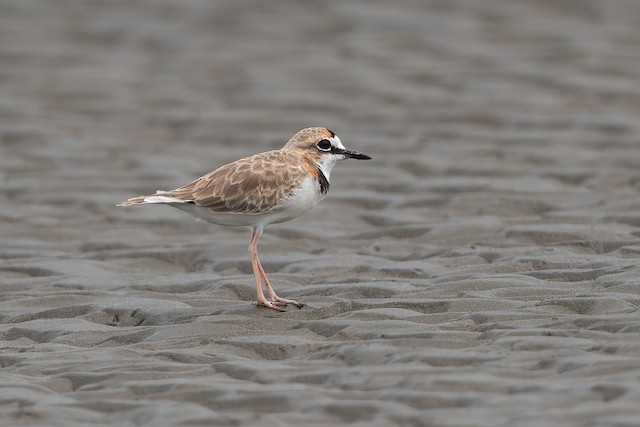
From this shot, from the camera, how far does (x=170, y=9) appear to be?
68.6ft

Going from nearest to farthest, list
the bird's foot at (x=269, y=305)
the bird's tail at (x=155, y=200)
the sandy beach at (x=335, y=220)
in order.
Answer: the sandy beach at (x=335, y=220) → the bird's foot at (x=269, y=305) → the bird's tail at (x=155, y=200)

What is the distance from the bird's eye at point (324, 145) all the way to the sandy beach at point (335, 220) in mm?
1054

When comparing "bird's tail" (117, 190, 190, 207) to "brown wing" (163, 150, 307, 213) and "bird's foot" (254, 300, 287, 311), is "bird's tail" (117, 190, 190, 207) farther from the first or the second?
"bird's foot" (254, 300, 287, 311)

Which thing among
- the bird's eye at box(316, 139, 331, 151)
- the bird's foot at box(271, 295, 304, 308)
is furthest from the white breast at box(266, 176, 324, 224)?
the bird's foot at box(271, 295, 304, 308)

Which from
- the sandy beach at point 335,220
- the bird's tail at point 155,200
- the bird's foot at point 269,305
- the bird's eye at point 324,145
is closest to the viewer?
the sandy beach at point 335,220

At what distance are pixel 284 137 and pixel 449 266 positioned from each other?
5.84 meters

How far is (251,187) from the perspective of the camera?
30.3 feet

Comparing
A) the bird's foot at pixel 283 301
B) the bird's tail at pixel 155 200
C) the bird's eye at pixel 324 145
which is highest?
the bird's eye at pixel 324 145

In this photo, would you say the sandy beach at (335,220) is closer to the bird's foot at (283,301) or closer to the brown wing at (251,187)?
the bird's foot at (283,301)

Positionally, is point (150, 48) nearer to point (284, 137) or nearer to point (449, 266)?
point (284, 137)

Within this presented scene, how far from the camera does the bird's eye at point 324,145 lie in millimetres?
9672

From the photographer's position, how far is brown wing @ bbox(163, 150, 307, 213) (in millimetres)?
9203

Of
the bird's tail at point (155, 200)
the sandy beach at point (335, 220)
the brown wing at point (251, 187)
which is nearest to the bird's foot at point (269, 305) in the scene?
the sandy beach at point (335, 220)

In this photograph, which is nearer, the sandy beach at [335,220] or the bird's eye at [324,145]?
the sandy beach at [335,220]
